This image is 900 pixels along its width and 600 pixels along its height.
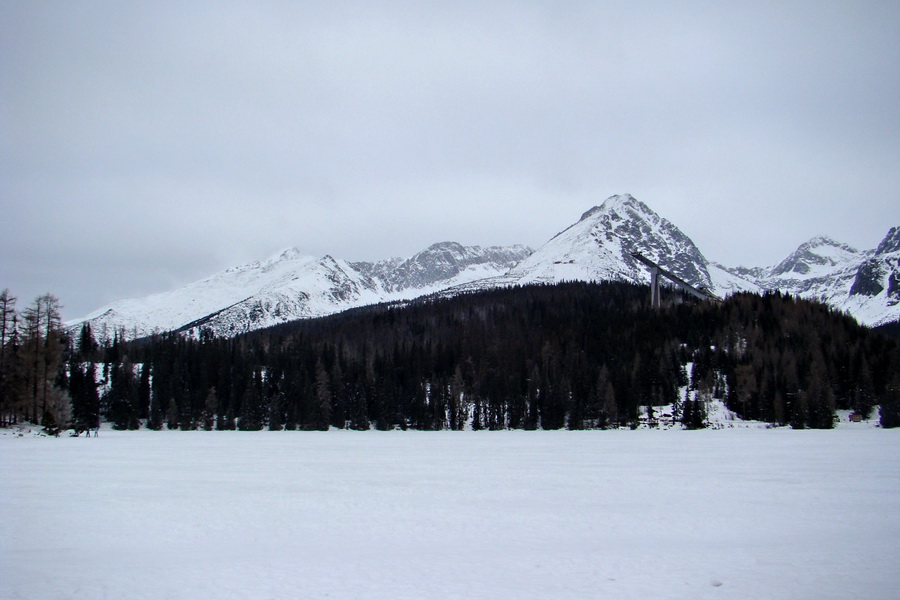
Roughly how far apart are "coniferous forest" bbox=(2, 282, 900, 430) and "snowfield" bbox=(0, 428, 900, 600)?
6049cm

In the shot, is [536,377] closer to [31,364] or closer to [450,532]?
[31,364]

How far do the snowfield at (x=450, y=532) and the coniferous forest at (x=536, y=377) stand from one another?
6049 centimetres

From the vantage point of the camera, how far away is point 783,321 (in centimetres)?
12769

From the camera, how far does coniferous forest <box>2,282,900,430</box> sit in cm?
9919

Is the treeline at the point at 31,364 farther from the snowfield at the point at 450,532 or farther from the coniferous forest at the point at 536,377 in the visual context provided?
the snowfield at the point at 450,532

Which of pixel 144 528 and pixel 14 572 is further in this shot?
pixel 144 528

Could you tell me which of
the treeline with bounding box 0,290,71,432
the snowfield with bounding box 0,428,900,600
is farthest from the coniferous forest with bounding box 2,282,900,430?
the snowfield with bounding box 0,428,900,600

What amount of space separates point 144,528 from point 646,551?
16.2m

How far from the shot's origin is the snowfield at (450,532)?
13.9 m

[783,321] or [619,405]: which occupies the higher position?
[783,321]

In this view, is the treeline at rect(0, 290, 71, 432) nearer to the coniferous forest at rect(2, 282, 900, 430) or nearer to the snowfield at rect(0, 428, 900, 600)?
the coniferous forest at rect(2, 282, 900, 430)

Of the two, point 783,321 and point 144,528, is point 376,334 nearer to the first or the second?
point 783,321

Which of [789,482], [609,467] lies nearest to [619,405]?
[609,467]

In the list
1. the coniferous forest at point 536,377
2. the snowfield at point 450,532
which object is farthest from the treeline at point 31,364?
the snowfield at point 450,532
